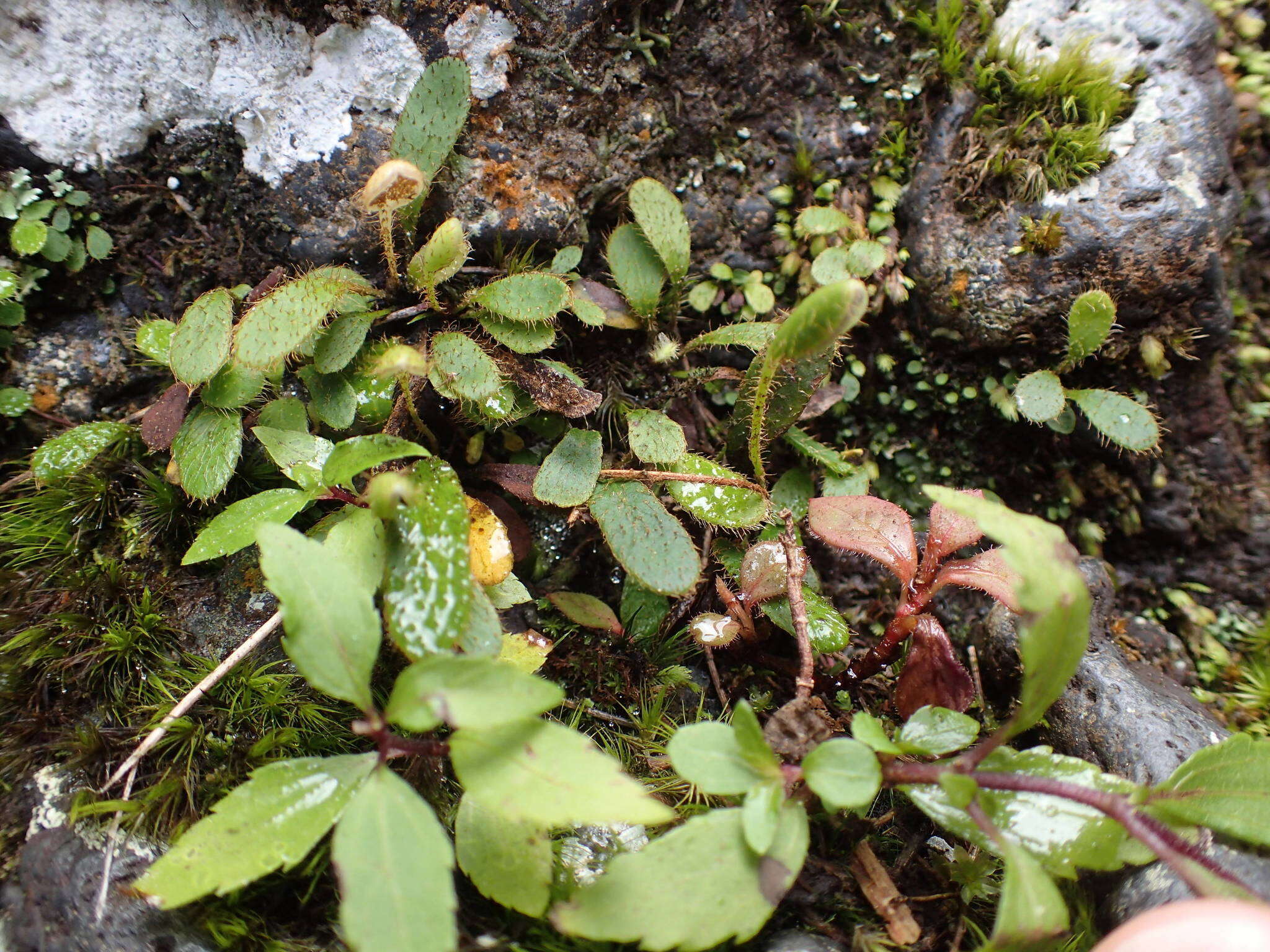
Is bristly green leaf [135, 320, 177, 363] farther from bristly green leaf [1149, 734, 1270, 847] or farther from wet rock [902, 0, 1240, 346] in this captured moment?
bristly green leaf [1149, 734, 1270, 847]

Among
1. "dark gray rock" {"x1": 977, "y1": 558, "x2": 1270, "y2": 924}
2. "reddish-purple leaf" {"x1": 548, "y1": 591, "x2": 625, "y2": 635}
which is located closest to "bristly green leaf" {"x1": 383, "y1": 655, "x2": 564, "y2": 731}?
"reddish-purple leaf" {"x1": 548, "y1": 591, "x2": 625, "y2": 635}

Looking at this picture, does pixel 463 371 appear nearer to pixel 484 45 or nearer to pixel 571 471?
pixel 571 471

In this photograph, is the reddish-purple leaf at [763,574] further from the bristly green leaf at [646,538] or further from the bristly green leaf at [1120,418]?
the bristly green leaf at [1120,418]

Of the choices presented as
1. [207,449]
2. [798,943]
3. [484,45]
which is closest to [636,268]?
[484,45]

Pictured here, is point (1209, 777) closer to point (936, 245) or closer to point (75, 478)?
point (936, 245)

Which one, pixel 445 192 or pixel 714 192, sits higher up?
pixel 445 192

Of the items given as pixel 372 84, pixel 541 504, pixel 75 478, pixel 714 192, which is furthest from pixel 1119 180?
pixel 75 478

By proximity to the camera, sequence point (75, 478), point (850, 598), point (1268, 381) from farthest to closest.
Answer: point (1268, 381)
point (850, 598)
point (75, 478)
